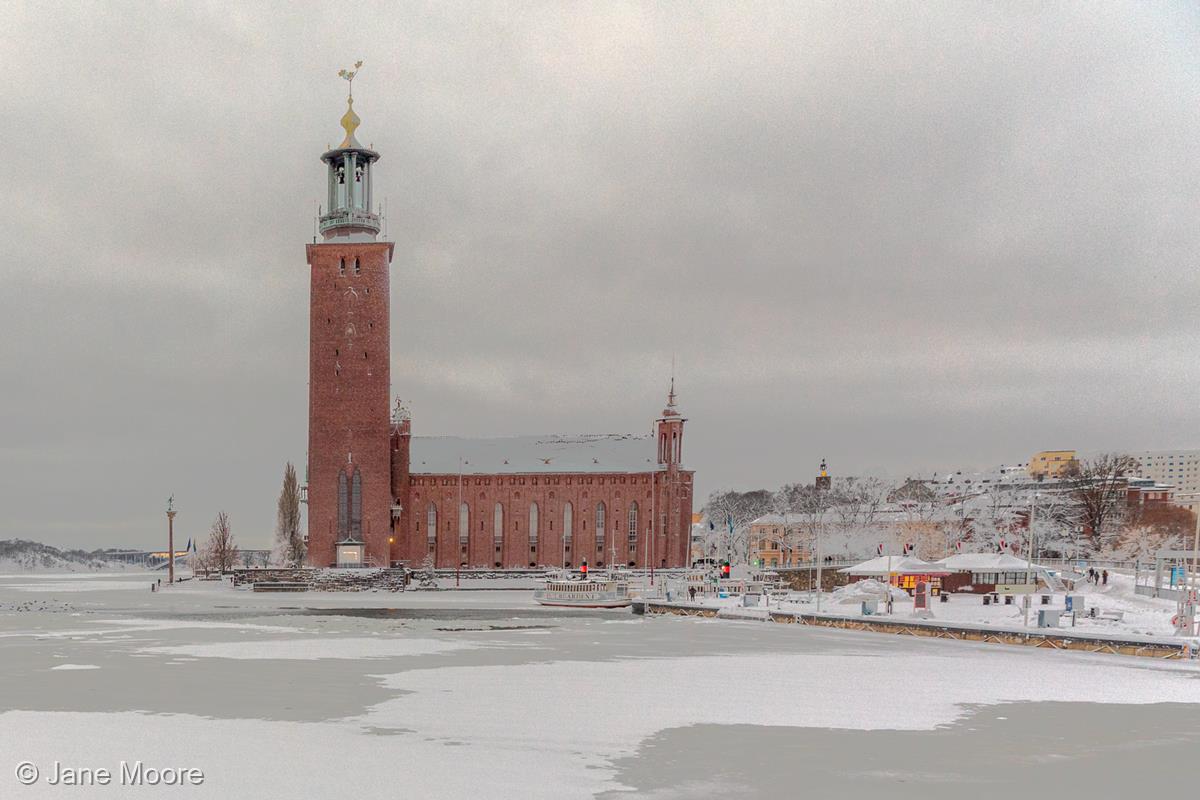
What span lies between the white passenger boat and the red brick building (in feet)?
105

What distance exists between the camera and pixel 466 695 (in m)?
22.4

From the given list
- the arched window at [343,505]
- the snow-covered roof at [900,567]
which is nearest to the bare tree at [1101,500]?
the snow-covered roof at [900,567]

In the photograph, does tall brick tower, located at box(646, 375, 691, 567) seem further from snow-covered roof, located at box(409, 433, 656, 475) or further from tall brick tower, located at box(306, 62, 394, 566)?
tall brick tower, located at box(306, 62, 394, 566)

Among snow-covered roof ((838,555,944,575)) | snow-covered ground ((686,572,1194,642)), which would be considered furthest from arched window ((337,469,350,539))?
snow-covered roof ((838,555,944,575))

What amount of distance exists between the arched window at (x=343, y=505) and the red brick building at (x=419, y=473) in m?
0.10

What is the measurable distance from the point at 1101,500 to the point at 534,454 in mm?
57334

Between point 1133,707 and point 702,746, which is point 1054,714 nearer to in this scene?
point 1133,707

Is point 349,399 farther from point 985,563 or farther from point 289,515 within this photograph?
point 985,563

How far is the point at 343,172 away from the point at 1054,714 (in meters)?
90.5

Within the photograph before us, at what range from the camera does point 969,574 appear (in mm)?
71250

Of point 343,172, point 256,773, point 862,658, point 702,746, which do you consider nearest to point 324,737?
point 256,773

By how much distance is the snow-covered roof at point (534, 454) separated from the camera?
11000 centimetres

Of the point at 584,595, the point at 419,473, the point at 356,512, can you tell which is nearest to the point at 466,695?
the point at 584,595

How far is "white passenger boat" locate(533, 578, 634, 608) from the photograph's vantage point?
202ft
